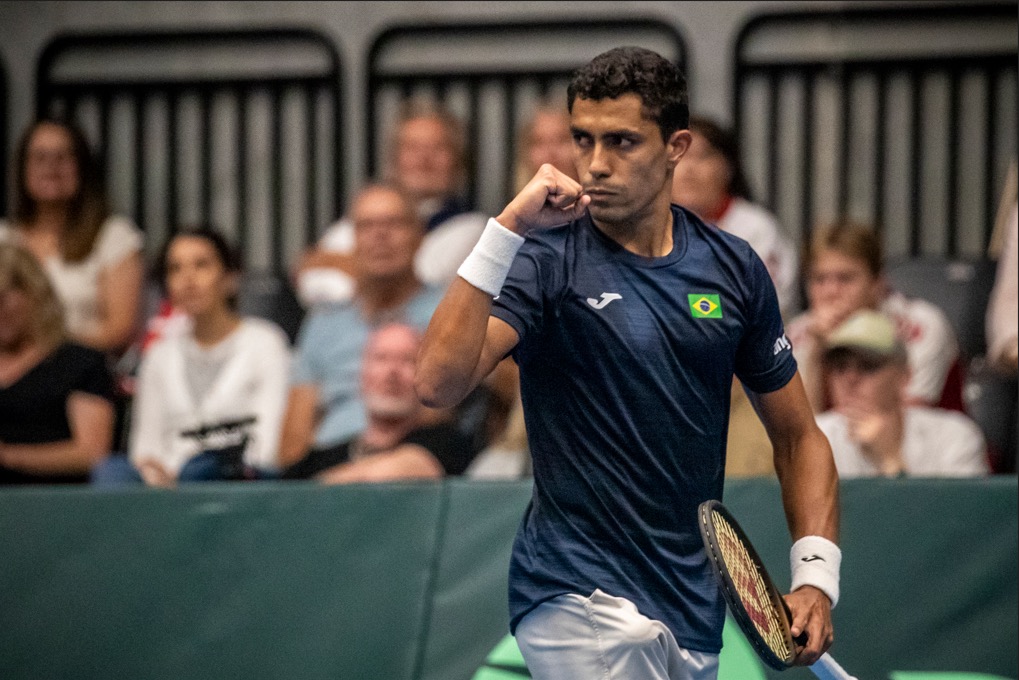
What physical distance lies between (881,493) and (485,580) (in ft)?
3.76

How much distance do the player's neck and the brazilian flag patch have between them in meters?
0.11

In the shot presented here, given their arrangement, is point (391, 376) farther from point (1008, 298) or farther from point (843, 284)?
point (1008, 298)

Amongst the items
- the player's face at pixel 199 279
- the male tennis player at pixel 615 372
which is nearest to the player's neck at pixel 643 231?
the male tennis player at pixel 615 372

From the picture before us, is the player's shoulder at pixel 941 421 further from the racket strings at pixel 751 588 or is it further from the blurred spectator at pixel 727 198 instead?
the racket strings at pixel 751 588

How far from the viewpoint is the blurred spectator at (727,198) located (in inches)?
206

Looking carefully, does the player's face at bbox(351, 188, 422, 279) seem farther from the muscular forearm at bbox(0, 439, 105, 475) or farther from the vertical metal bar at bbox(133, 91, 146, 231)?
the vertical metal bar at bbox(133, 91, 146, 231)

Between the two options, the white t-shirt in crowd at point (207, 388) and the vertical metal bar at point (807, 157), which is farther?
the vertical metal bar at point (807, 157)

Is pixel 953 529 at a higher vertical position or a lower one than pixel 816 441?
lower

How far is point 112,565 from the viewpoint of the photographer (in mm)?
4043

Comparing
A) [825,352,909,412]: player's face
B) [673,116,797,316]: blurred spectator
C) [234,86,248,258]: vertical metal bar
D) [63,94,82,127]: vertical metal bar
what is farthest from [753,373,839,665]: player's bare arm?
[63,94,82,127]: vertical metal bar

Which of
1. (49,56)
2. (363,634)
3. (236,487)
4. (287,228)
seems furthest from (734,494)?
(49,56)

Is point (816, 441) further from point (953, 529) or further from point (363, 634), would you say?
point (363, 634)

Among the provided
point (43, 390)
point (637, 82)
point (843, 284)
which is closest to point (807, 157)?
point (843, 284)

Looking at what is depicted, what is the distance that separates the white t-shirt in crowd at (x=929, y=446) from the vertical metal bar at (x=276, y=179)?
3185 millimetres
